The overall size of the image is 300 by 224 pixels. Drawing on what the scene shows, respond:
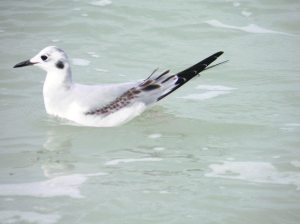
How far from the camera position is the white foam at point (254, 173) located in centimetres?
662

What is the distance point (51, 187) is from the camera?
6523mm

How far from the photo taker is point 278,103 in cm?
893

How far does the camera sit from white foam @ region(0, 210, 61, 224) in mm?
5797

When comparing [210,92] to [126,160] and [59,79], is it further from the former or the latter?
[126,160]

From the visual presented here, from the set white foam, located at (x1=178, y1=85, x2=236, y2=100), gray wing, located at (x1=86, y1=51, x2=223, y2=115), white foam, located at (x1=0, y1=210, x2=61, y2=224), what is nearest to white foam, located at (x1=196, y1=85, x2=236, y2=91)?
white foam, located at (x1=178, y1=85, x2=236, y2=100)

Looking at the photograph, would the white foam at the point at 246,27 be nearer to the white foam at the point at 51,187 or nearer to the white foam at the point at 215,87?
the white foam at the point at 215,87

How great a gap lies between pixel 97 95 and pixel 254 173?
2.32 m

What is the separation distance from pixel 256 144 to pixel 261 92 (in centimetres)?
187

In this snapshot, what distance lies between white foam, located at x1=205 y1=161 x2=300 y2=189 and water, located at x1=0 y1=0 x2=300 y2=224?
0.06 ft

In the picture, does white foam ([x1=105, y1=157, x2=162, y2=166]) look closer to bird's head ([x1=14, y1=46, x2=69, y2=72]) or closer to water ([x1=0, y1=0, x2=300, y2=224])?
water ([x1=0, y1=0, x2=300, y2=224])

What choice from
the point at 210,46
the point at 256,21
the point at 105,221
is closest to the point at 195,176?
the point at 105,221

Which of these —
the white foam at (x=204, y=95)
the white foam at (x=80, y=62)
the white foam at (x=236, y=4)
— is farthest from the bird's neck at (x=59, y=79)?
the white foam at (x=236, y=4)

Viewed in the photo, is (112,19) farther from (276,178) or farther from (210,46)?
(276,178)

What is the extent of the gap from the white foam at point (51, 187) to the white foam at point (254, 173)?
1.12 metres
